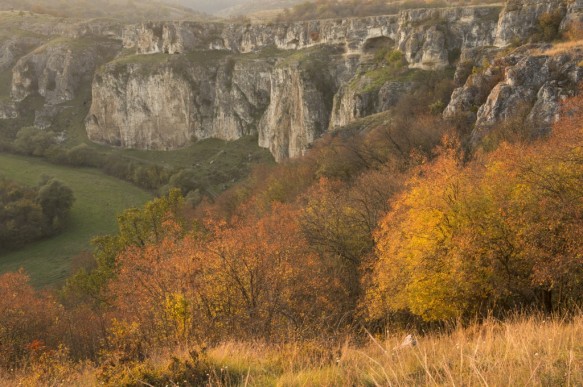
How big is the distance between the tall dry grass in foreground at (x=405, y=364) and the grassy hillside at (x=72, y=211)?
43.1m

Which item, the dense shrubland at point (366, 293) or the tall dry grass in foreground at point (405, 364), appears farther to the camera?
the dense shrubland at point (366, 293)

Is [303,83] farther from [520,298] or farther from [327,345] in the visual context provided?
[327,345]

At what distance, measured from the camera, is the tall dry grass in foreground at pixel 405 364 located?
418 cm

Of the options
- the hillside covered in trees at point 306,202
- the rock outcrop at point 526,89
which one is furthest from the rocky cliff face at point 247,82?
the rock outcrop at point 526,89

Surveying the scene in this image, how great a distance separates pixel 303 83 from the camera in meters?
67.2

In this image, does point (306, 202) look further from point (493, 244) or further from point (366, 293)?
point (493, 244)

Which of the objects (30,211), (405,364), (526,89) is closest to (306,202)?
(526,89)

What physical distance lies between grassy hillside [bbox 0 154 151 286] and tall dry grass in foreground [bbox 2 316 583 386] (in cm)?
4310

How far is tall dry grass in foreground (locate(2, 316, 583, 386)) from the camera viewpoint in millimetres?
4176

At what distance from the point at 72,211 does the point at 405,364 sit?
209ft

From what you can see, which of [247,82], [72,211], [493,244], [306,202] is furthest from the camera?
[247,82]

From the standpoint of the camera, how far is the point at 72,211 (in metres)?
60.7

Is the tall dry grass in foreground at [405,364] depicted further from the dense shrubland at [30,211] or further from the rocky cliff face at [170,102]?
the rocky cliff face at [170,102]

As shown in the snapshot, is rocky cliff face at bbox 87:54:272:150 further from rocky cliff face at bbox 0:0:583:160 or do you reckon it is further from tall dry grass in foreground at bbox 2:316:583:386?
tall dry grass in foreground at bbox 2:316:583:386
